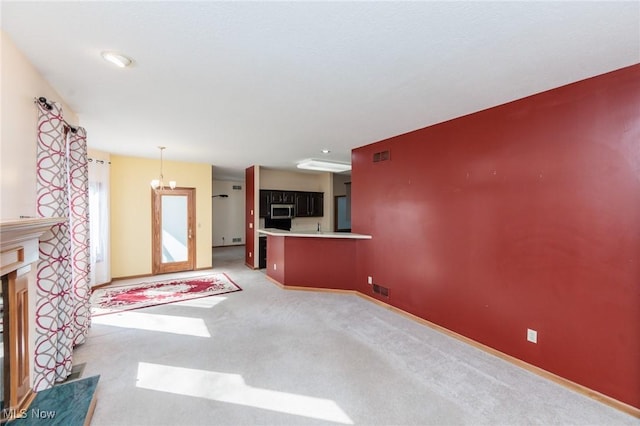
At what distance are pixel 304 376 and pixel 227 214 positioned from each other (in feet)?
27.7

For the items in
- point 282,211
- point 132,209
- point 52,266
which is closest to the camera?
point 52,266

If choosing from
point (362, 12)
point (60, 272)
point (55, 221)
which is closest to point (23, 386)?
point (60, 272)

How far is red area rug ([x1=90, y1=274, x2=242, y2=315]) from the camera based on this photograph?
4125mm

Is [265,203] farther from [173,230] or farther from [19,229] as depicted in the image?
[19,229]

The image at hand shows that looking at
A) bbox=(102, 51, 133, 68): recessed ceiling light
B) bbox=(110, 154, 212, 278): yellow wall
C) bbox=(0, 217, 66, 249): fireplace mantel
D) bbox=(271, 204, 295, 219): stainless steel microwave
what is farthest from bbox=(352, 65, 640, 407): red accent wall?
bbox=(110, 154, 212, 278): yellow wall

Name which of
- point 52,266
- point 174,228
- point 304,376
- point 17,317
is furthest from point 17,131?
point 174,228

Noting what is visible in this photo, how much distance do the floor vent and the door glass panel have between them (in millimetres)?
4571

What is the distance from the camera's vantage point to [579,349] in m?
2.29

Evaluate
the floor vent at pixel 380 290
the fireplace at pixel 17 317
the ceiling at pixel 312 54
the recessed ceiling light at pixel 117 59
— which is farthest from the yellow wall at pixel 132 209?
the floor vent at pixel 380 290

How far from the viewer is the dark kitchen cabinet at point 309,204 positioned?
7699mm

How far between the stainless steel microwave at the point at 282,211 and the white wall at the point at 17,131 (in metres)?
5.05

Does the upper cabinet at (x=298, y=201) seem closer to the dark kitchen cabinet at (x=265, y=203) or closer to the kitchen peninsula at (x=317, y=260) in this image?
the dark kitchen cabinet at (x=265, y=203)

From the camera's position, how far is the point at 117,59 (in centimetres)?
192

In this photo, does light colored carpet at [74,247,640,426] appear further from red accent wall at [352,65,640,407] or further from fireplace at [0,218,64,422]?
fireplace at [0,218,64,422]
